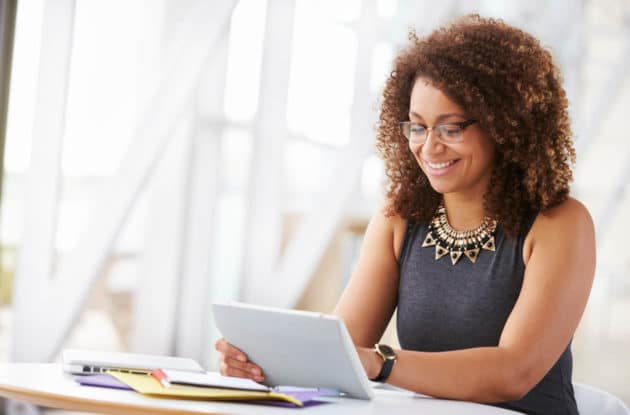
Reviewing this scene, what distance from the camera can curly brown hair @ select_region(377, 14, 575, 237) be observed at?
6.40 feet

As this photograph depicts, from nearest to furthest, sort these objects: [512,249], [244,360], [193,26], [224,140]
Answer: [244,360], [512,249], [193,26], [224,140]

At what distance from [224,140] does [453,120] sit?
2.90 meters

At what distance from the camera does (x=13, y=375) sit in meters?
1.54

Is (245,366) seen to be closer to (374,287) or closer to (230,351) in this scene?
(230,351)

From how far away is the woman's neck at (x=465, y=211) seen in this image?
202 centimetres

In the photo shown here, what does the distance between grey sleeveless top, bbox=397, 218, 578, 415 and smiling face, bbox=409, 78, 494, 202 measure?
5.8 inches

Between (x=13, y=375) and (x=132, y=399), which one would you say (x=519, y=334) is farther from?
(x=13, y=375)

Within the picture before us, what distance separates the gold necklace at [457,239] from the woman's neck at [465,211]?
1 cm

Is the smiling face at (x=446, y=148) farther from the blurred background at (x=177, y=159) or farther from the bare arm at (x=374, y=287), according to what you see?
the blurred background at (x=177, y=159)

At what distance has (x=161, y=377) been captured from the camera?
4.98 feet

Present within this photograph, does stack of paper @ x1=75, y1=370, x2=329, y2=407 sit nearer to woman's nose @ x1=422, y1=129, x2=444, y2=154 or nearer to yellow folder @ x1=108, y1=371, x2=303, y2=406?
yellow folder @ x1=108, y1=371, x2=303, y2=406

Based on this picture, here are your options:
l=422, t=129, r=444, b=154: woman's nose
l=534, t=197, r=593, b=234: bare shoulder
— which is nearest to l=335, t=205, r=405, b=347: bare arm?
l=422, t=129, r=444, b=154: woman's nose

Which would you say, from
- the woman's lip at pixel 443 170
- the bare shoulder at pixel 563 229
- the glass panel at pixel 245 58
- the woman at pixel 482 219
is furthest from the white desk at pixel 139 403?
the glass panel at pixel 245 58

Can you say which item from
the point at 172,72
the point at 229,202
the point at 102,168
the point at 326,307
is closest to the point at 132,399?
the point at 172,72
